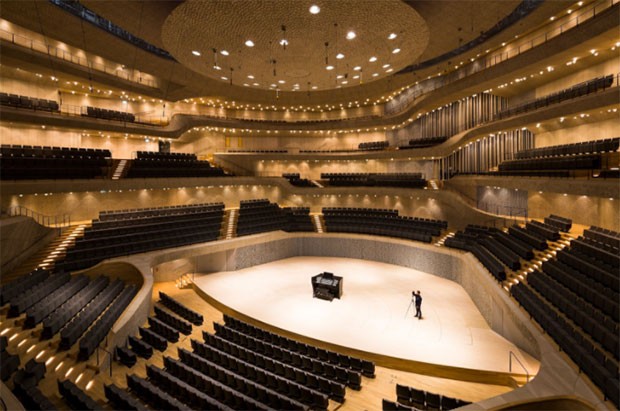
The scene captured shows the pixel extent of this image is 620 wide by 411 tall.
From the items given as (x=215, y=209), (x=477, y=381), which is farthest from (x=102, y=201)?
(x=477, y=381)

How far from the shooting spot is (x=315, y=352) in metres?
8.33

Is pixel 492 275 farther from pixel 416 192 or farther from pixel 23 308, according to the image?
pixel 23 308

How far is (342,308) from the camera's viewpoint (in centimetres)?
1132

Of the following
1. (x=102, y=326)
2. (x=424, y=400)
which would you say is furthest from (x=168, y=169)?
(x=424, y=400)

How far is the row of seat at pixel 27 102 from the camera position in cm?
1445

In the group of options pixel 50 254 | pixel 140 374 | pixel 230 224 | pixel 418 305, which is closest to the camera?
pixel 140 374

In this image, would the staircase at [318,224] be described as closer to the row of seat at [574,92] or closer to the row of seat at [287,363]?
the row of seat at [287,363]

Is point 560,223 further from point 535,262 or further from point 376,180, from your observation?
point 376,180

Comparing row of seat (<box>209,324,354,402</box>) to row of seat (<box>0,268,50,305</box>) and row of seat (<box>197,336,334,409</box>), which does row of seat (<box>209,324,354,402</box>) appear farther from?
row of seat (<box>0,268,50,305</box>)

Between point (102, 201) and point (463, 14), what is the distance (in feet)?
59.9

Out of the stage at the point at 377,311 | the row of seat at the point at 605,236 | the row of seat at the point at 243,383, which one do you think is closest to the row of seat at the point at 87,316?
the row of seat at the point at 243,383

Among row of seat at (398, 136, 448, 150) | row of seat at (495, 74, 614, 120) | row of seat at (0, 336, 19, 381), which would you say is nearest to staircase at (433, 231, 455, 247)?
row of seat at (495, 74, 614, 120)

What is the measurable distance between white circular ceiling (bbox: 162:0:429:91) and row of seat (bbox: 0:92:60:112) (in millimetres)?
7712

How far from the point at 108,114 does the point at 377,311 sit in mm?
18151
